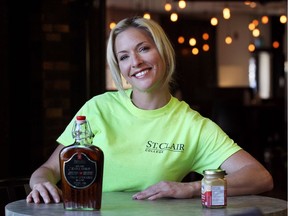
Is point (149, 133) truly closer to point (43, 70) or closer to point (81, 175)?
point (81, 175)

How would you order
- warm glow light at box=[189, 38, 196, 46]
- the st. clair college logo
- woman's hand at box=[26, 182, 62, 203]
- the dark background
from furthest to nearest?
warm glow light at box=[189, 38, 196, 46] < the dark background < the st. clair college logo < woman's hand at box=[26, 182, 62, 203]

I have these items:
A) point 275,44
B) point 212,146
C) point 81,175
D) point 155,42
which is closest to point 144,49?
point 155,42

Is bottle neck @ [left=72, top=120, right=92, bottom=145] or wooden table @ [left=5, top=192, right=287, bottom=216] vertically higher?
bottle neck @ [left=72, top=120, right=92, bottom=145]

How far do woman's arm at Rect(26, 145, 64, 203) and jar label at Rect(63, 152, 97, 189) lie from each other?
173 mm

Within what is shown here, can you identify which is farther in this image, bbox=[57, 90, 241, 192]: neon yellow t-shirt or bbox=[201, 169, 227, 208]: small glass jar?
bbox=[57, 90, 241, 192]: neon yellow t-shirt

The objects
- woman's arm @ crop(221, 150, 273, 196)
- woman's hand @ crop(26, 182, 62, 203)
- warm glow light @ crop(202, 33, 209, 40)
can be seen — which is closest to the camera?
woman's hand @ crop(26, 182, 62, 203)

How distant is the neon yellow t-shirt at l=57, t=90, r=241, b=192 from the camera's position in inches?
89.4

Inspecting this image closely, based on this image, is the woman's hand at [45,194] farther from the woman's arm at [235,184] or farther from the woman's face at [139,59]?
the woman's face at [139,59]

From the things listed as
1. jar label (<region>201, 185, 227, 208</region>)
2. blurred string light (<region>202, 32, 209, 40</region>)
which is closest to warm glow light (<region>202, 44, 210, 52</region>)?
blurred string light (<region>202, 32, 209, 40</region>)

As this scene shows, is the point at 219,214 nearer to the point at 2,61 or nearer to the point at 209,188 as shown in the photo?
the point at 209,188

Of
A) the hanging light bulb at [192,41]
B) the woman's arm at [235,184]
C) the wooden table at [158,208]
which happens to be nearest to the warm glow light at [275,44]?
the hanging light bulb at [192,41]

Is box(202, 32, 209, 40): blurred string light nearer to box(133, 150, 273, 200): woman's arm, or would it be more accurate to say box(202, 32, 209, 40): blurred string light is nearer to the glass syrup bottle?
box(133, 150, 273, 200): woman's arm

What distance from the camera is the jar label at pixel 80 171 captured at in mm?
1864

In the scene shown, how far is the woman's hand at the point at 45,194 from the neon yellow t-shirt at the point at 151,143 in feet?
0.91
